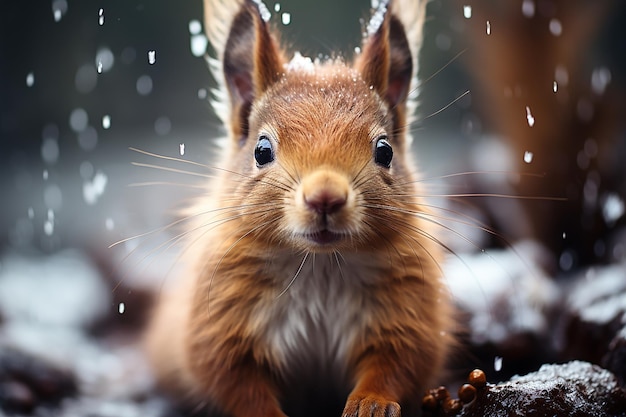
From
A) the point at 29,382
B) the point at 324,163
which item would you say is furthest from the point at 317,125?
the point at 29,382

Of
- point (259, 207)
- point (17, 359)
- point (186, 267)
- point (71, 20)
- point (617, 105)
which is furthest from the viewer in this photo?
point (617, 105)

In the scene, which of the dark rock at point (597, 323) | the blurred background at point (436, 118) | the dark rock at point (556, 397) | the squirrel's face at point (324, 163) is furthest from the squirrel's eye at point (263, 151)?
the dark rock at point (597, 323)

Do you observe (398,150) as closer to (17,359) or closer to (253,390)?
(253,390)

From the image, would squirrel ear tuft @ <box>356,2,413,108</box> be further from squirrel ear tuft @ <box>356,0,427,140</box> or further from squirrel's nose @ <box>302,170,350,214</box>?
squirrel's nose @ <box>302,170,350,214</box>

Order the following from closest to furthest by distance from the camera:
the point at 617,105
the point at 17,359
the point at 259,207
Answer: the point at 259,207, the point at 17,359, the point at 617,105

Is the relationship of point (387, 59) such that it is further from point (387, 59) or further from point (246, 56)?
point (246, 56)

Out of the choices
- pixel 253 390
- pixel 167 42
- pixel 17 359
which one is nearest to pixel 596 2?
pixel 167 42

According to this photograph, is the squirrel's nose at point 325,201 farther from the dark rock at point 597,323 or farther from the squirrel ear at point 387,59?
the dark rock at point 597,323
